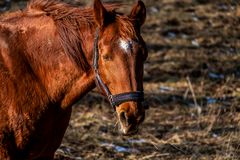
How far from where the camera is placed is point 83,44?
448 cm

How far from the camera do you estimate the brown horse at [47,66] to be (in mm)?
4414

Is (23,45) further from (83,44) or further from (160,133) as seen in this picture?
(160,133)

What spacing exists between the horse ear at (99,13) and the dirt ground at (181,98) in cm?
167

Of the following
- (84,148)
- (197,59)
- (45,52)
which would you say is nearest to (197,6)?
(197,59)

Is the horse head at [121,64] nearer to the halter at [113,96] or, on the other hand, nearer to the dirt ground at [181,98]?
the halter at [113,96]

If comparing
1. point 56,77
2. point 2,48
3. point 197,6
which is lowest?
point 197,6

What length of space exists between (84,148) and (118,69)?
3088 mm

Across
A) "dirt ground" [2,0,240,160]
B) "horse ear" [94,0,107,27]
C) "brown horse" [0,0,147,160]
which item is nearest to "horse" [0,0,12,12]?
"dirt ground" [2,0,240,160]

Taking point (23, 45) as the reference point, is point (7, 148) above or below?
below

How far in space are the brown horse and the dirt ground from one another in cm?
128

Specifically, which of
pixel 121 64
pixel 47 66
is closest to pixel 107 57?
pixel 121 64

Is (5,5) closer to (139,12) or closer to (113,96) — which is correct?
(139,12)

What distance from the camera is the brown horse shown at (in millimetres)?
4414

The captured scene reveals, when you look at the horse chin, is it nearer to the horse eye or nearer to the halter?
the halter
